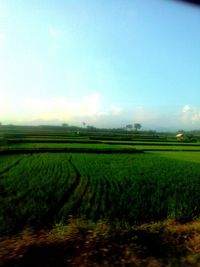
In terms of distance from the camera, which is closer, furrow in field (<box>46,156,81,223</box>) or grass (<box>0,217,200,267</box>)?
grass (<box>0,217,200,267</box>)

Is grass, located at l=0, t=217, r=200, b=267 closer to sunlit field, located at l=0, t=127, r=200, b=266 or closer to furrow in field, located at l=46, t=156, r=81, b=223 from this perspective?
sunlit field, located at l=0, t=127, r=200, b=266

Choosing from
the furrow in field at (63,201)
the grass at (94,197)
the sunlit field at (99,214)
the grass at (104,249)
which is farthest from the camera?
the furrow in field at (63,201)

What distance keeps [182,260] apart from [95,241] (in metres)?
1.24

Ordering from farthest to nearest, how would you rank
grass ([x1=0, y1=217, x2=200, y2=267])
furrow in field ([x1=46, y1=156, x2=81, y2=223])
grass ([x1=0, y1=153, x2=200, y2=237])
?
furrow in field ([x1=46, y1=156, x2=81, y2=223]) < grass ([x1=0, y1=153, x2=200, y2=237]) < grass ([x1=0, y1=217, x2=200, y2=267])

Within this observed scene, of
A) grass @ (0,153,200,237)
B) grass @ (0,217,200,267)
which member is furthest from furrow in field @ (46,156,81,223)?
grass @ (0,217,200,267)

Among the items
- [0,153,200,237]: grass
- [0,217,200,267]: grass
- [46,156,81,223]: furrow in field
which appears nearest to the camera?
[0,217,200,267]: grass

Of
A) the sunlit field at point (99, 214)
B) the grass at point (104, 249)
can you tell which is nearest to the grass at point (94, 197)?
the sunlit field at point (99, 214)

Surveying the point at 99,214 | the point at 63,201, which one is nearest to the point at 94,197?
the point at 63,201

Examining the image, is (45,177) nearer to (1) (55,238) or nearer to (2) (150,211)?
(2) (150,211)

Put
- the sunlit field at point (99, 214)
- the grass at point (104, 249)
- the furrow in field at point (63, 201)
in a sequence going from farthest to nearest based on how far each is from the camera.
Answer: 1. the furrow in field at point (63, 201)
2. the sunlit field at point (99, 214)
3. the grass at point (104, 249)

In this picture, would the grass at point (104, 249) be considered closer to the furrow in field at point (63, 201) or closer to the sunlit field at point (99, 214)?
the sunlit field at point (99, 214)

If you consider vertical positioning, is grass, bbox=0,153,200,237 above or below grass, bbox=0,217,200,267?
below

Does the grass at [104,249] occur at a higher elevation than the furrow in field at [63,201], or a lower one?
higher

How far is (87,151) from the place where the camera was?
109ft
